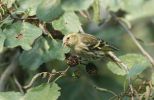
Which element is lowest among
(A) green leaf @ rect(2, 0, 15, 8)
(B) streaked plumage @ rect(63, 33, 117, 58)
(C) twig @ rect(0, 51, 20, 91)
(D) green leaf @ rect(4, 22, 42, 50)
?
(C) twig @ rect(0, 51, 20, 91)

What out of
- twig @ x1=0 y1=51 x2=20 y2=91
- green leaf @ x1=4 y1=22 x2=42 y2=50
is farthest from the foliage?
twig @ x1=0 y1=51 x2=20 y2=91

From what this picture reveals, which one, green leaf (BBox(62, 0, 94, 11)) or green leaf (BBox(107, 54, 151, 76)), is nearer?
green leaf (BBox(62, 0, 94, 11))

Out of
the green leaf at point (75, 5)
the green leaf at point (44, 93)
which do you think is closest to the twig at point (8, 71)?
the green leaf at point (44, 93)

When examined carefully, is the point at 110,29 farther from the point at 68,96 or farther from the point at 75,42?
the point at 75,42

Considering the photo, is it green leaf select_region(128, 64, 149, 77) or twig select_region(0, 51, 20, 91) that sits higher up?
green leaf select_region(128, 64, 149, 77)

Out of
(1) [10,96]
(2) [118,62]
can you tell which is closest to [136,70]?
(2) [118,62]

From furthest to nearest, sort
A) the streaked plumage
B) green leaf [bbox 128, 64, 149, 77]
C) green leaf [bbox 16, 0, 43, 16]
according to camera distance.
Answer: the streaked plumage
green leaf [bbox 16, 0, 43, 16]
green leaf [bbox 128, 64, 149, 77]

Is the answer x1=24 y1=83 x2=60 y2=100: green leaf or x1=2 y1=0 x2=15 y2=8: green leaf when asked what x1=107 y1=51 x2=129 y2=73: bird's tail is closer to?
x1=24 y1=83 x2=60 y2=100: green leaf
